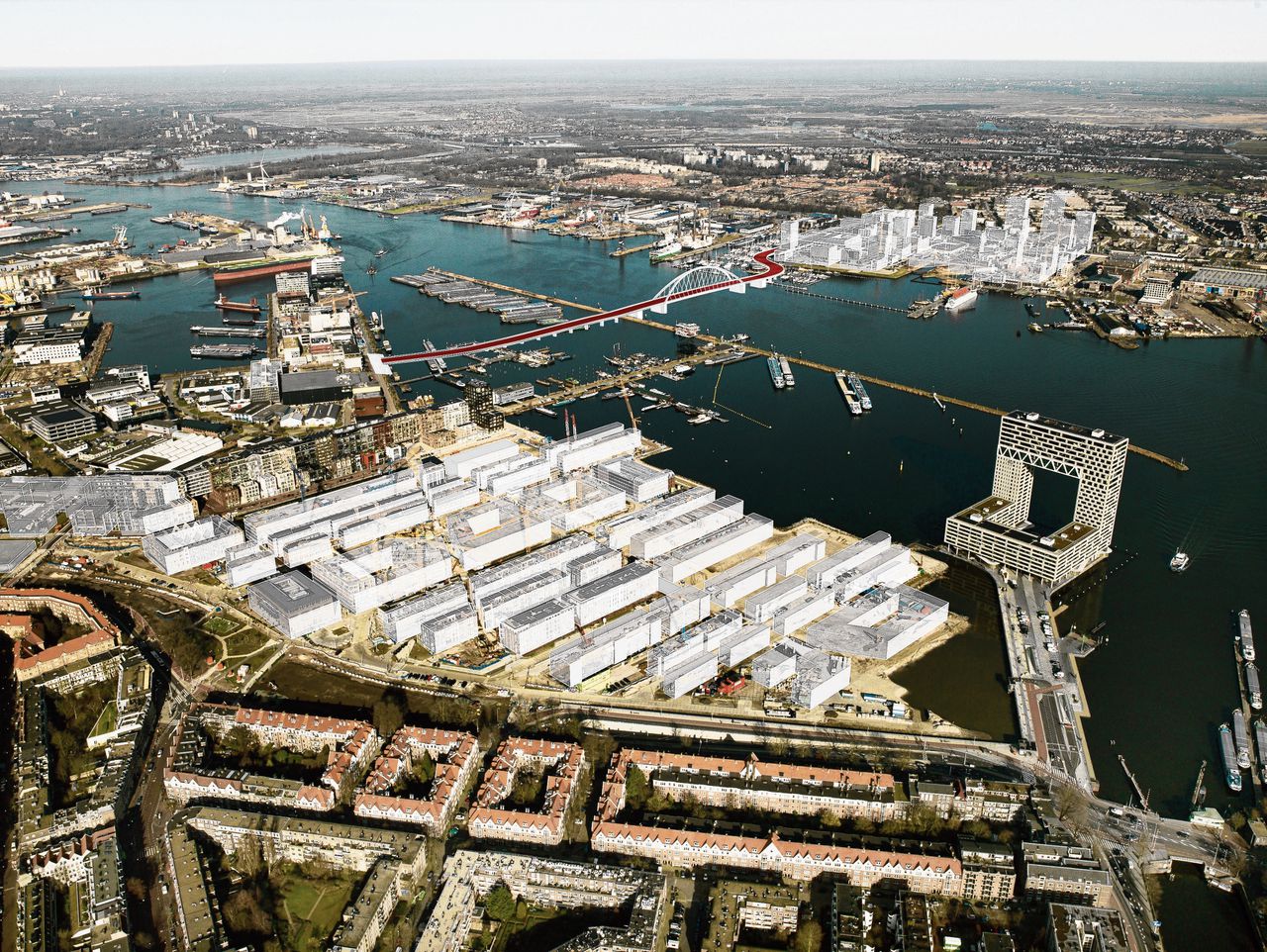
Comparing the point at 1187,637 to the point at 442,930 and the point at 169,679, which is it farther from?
the point at 169,679

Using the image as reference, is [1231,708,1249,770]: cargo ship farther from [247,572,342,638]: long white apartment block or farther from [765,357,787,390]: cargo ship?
[765,357,787,390]: cargo ship

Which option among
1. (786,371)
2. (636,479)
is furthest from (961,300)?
(636,479)

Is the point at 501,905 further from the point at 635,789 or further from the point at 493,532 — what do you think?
the point at 493,532

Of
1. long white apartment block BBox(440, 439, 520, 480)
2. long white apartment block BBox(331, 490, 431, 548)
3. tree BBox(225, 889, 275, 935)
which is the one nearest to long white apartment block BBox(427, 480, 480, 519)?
long white apartment block BBox(331, 490, 431, 548)

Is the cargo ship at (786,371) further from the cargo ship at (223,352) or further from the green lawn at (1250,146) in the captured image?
the green lawn at (1250,146)

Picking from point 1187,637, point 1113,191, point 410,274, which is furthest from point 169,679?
point 1113,191
